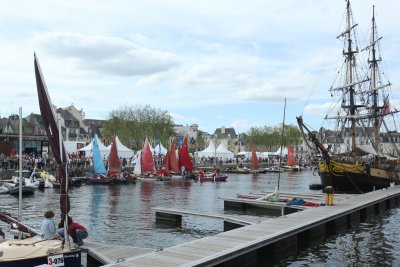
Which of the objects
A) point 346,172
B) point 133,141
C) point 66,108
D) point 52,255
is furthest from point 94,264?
point 66,108

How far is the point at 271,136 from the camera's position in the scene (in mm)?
165875

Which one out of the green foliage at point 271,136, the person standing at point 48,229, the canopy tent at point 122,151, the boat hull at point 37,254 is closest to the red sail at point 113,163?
the canopy tent at point 122,151

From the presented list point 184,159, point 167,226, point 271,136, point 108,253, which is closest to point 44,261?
point 108,253

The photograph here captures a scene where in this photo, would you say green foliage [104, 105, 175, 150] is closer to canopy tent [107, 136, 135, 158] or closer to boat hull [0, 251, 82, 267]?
canopy tent [107, 136, 135, 158]

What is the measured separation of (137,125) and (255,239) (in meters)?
96.2

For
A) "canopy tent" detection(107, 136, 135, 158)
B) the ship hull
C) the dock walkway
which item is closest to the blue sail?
"canopy tent" detection(107, 136, 135, 158)

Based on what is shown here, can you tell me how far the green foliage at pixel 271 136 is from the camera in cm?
16575

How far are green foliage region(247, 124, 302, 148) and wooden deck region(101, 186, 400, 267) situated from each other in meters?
133

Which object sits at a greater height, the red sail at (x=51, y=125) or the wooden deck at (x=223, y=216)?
the red sail at (x=51, y=125)

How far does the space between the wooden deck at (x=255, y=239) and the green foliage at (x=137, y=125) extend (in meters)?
83.8

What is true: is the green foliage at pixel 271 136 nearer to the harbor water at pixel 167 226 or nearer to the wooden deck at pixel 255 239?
the harbor water at pixel 167 226

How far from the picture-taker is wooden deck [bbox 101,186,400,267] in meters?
15.3

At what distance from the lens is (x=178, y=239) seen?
2445 cm

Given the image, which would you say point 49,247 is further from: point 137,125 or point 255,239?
point 137,125
